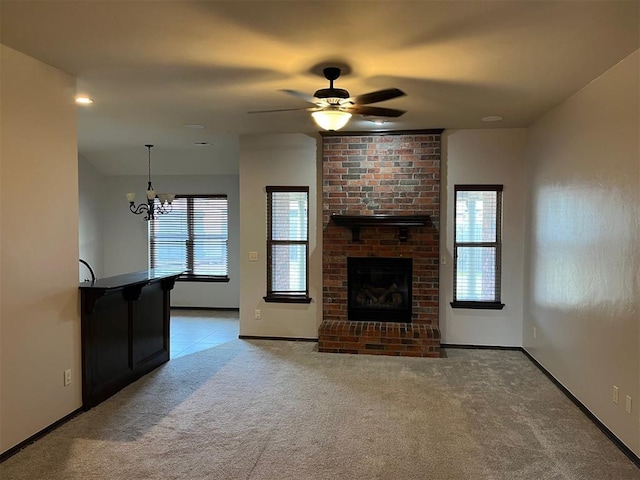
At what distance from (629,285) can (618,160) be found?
2.72 feet

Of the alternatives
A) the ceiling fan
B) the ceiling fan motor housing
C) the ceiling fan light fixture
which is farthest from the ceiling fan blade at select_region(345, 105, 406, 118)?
the ceiling fan motor housing

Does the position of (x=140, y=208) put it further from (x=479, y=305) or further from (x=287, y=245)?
(x=479, y=305)

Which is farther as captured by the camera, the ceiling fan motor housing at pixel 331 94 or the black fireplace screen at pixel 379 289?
the black fireplace screen at pixel 379 289

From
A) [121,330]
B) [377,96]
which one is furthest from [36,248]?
[377,96]

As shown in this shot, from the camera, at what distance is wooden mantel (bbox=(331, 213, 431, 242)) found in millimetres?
5246

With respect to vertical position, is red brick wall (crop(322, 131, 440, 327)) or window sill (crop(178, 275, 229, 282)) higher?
red brick wall (crop(322, 131, 440, 327))

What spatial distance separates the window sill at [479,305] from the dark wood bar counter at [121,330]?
318 centimetres

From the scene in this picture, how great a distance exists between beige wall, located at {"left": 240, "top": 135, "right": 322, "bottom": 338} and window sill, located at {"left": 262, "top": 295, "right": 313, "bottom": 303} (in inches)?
2.1

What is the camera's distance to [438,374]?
14.8 ft

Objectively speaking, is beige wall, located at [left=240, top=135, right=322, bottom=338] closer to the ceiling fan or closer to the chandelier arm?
the ceiling fan

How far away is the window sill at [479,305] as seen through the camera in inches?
212

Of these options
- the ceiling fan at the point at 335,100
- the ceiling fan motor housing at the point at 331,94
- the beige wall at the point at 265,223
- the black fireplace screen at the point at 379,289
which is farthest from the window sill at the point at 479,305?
the ceiling fan motor housing at the point at 331,94

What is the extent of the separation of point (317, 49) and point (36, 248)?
222 centimetres

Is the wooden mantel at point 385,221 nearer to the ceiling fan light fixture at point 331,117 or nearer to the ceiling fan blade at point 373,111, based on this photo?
the ceiling fan blade at point 373,111
